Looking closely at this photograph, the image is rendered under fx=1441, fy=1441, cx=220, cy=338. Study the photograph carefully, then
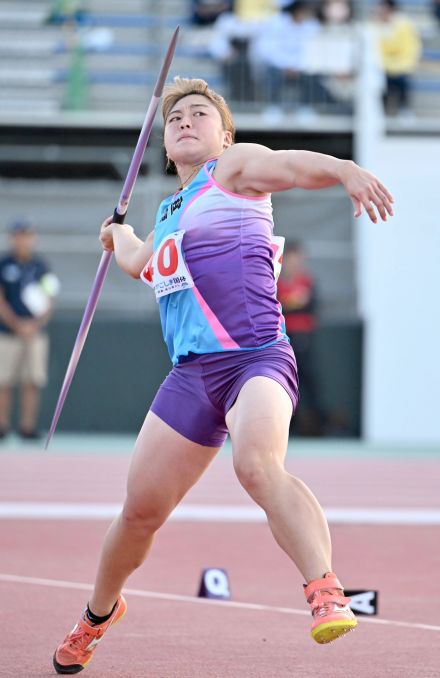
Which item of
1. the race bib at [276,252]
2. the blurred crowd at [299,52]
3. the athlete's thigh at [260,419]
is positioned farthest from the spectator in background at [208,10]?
the athlete's thigh at [260,419]

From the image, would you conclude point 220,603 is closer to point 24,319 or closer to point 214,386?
point 214,386

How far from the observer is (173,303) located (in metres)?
4.89

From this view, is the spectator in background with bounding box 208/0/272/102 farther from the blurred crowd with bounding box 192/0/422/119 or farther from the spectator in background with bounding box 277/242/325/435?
the spectator in background with bounding box 277/242/325/435

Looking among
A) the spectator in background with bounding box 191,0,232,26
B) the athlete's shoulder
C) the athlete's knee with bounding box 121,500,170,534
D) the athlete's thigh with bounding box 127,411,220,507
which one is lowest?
the athlete's knee with bounding box 121,500,170,534

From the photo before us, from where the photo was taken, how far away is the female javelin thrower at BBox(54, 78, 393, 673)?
4441 mm

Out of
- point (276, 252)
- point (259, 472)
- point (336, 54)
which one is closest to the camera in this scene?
point (259, 472)

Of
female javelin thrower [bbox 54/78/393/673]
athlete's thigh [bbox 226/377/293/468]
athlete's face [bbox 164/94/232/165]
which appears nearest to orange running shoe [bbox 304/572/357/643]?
female javelin thrower [bbox 54/78/393/673]

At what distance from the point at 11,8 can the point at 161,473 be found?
17.0m

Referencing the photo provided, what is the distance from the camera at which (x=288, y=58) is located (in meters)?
19.4

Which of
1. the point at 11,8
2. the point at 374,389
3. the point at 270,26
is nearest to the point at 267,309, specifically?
the point at 374,389

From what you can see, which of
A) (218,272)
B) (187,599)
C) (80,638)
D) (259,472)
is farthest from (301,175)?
(187,599)

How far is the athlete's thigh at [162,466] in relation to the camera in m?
4.73

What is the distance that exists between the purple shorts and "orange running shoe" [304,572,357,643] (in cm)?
68

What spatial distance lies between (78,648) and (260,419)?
113 cm
